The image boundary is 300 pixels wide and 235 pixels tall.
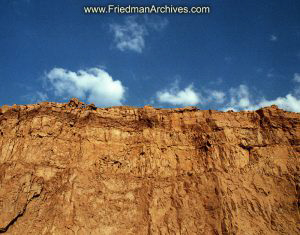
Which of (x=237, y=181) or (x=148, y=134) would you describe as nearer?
(x=237, y=181)

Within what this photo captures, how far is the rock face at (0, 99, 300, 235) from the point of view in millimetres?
21562

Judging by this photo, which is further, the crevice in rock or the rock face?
the rock face

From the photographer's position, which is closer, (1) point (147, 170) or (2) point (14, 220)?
(2) point (14, 220)

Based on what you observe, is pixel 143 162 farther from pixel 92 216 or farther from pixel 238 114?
pixel 238 114

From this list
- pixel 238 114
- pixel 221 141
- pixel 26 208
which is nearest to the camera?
pixel 26 208

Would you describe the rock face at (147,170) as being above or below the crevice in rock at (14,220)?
above

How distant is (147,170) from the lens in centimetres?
2509

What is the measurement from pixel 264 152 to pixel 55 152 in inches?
728

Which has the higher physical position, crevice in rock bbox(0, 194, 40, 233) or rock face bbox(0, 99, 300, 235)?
rock face bbox(0, 99, 300, 235)

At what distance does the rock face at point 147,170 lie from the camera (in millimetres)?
21562

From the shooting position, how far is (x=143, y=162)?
83.5 feet

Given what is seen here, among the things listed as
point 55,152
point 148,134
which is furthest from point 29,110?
point 148,134

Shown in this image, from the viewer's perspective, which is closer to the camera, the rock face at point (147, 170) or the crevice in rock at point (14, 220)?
the crevice in rock at point (14, 220)

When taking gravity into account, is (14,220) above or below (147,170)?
below
